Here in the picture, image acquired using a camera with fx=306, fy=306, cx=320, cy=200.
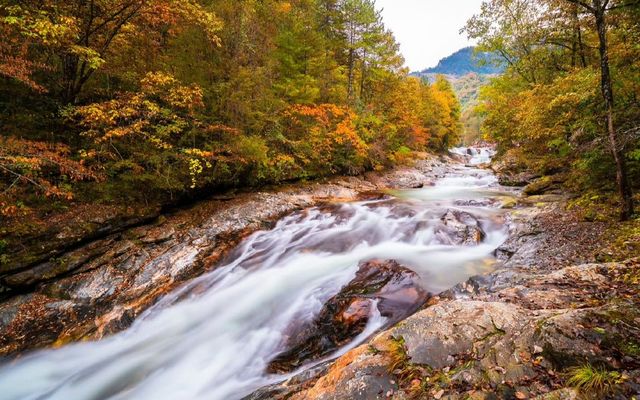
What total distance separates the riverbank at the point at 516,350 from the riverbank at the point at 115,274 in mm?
4396

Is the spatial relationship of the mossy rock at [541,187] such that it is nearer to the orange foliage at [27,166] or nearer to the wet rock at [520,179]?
the wet rock at [520,179]

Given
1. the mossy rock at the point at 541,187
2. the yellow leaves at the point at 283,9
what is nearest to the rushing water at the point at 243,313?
the mossy rock at the point at 541,187

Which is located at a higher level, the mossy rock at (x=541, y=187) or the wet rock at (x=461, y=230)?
the mossy rock at (x=541, y=187)

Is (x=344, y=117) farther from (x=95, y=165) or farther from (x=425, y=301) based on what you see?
(x=425, y=301)

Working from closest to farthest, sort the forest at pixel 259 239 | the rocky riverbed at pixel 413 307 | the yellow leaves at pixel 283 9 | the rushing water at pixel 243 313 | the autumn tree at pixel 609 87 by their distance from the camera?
the rocky riverbed at pixel 413 307 → the forest at pixel 259 239 → the rushing water at pixel 243 313 → the autumn tree at pixel 609 87 → the yellow leaves at pixel 283 9

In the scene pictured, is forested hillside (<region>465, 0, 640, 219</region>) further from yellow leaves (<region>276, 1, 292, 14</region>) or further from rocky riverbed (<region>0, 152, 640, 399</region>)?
yellow leaves (<region>276, 1, 292, 14</region>)

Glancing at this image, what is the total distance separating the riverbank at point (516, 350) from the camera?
7.85 feet

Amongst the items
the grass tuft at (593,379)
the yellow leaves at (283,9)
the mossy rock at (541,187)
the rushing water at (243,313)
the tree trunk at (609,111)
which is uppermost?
the yellow leaves at (283,9)

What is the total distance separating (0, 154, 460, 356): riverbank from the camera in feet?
→ 19.4

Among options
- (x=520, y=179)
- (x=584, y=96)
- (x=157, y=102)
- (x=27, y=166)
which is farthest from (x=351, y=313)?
(x=520, y=179)

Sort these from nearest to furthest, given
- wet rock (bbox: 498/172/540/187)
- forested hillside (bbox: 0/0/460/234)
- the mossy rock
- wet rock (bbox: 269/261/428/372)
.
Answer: wet rock (bbox: 269/261/428/372) → forested hillside (bbox: 0/0/460/234) → the mossy rock → wet rock (bbox: 498/172/540/187)

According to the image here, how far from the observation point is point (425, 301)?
5.25 m

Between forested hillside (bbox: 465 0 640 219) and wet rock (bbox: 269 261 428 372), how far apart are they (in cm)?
460

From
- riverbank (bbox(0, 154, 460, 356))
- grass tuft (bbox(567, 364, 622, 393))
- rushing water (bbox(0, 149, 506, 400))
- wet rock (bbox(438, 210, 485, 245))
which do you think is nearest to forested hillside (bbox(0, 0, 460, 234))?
riverbank (bbox(0, 154, 460, 356))
